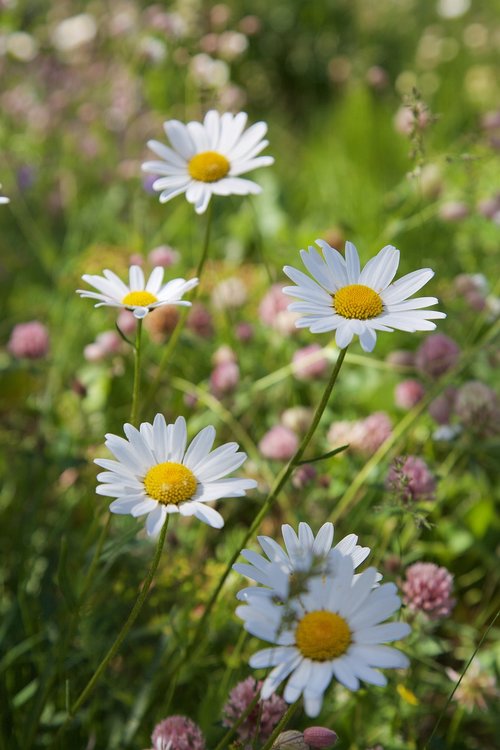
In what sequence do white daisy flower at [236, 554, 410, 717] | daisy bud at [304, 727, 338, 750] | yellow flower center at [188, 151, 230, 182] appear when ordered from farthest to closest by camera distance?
yellow flower center at [188, 151, 230, 182]
daisy bud at [304, 727, 338, 750]
white daisy flower at [236, 554, 410, 717]

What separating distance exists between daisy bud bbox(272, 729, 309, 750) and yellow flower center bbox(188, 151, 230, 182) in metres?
0.70

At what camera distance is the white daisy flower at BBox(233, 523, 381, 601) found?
2.18ft

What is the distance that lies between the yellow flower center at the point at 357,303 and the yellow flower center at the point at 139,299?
0.23 m

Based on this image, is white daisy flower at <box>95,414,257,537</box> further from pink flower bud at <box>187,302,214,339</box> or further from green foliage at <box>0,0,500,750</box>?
pink flower bud at <box>187,302,214,339</box>

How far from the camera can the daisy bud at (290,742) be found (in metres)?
0.76

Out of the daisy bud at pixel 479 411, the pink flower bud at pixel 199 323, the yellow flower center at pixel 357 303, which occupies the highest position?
the pink flower bud at pixel 199 323

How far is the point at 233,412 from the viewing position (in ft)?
5.29

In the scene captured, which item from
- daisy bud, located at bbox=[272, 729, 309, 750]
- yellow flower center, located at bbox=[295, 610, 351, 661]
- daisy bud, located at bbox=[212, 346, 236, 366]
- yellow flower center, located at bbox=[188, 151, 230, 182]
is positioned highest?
daisy bud, located at bbox=[212, 346, 236, 366]

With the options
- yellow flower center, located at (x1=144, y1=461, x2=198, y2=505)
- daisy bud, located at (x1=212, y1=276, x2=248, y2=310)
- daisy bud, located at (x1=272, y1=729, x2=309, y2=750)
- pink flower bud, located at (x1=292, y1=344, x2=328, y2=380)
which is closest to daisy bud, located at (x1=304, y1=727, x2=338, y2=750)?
daisy bud, located at (x1=272, y1=729, x2=309, y2=750)

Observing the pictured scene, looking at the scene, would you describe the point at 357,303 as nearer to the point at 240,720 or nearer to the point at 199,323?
the point at 240,720

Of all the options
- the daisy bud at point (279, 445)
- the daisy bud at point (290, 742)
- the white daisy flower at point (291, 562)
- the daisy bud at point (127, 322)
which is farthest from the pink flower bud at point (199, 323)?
the daisy bud at point (290, 742)

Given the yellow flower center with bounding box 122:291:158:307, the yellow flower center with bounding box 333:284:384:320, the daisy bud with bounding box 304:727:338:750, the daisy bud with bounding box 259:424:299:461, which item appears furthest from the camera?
the daisy bud with bounding box 259:424:299:461

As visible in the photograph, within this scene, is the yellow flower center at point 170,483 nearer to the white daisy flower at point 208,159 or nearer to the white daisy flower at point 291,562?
the white daisy flower at point 291,562

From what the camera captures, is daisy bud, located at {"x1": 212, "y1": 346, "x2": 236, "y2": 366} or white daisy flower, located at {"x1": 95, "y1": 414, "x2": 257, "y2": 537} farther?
daisy bud, located at {"x1": 212, "y1": 346, "x2": 236, "y2": 366}
